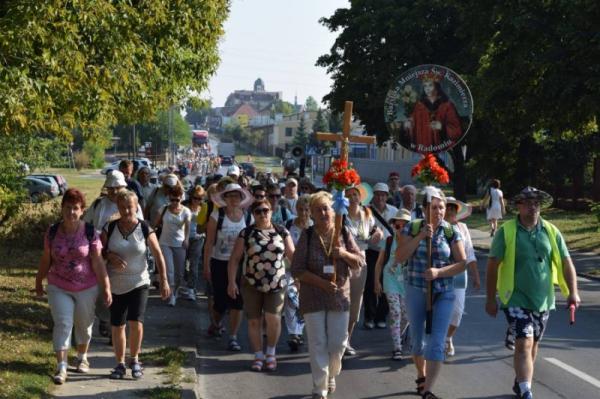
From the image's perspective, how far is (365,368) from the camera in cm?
980

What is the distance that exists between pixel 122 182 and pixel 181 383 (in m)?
2.92

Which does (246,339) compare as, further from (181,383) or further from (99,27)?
(99,27)

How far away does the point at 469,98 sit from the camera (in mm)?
Result: 11188

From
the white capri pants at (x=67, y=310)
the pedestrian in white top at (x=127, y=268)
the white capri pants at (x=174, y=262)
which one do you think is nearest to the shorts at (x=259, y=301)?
the pedestrian in white top at (x=127, y=268)

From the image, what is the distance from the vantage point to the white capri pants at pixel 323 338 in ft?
26.5

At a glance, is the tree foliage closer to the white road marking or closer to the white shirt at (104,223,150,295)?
the white road marking

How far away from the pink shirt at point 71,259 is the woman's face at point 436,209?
2.86m

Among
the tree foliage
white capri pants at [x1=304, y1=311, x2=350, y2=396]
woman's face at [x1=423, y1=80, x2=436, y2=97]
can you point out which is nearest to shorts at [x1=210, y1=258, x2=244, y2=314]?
white capri pants at [x1=304, y1=311, x2=350, y2=396]

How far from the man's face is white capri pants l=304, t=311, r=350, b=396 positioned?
1620 mm

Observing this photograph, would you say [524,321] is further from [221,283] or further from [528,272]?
[221,283]

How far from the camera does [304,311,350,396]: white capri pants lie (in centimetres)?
806

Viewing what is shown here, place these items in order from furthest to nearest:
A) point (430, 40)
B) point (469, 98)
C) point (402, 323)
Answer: point (430, 40)
point (469, 98)
point (402, 323)

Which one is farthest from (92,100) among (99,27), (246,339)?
(246,339)

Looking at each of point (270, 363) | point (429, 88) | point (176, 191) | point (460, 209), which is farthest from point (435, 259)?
point (176, 191)
